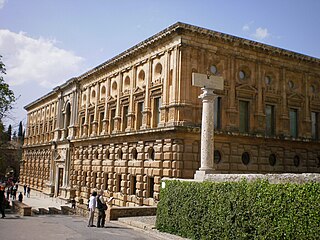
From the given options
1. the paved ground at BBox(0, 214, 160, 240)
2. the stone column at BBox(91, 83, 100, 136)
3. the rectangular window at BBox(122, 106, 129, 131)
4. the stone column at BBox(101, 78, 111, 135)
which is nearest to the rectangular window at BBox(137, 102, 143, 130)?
the rectangular window at BBox(122, 106, 129, 131)

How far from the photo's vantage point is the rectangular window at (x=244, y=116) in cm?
2611

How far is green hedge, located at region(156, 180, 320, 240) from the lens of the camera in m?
9.77

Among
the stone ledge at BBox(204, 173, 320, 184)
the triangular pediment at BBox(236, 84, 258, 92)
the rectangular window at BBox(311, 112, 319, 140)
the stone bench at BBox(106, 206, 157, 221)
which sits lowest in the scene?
the stone bench at BBox(106, 206, 157, 221)

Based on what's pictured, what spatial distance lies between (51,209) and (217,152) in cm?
1358

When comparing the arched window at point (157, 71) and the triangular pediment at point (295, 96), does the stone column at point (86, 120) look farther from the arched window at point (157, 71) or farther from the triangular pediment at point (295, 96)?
the triangular pediment at point (295, 96)

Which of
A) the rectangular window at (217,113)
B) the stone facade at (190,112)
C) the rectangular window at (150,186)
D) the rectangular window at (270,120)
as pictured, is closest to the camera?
the stone facade at (190,112)

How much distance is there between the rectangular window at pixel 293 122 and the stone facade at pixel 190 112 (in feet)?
0.24

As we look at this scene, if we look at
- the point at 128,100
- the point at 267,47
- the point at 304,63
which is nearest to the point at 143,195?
the point at 128,100

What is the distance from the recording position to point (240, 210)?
12.0m

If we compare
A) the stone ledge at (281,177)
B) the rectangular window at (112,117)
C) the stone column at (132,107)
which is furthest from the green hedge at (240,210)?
the rectangular window at (112,117)

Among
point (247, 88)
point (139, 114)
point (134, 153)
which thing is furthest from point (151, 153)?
point (247, 88)

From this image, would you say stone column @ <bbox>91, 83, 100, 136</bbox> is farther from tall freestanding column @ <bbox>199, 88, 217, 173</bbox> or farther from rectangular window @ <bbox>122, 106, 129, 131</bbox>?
tall freestanding column @ <bbox>199, 88, 217, 173</bbox>

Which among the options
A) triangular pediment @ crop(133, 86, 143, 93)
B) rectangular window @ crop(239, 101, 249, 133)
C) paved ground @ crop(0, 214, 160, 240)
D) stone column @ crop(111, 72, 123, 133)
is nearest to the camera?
paved ground @ crop(0, 214, 160, 240)

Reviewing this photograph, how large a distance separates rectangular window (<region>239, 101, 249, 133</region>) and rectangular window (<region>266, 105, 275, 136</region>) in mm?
1990
